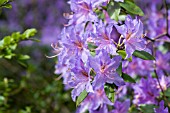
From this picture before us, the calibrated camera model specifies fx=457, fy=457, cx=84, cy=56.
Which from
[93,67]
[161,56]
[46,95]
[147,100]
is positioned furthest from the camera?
[46,95]

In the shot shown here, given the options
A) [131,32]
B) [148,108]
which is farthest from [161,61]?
[131,32]

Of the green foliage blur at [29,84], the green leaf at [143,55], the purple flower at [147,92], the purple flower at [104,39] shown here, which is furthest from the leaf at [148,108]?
the green foliage blur at [29,84]

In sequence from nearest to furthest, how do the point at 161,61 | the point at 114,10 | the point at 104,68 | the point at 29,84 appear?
1. the point at 104,68
2. the point at 114,10
3. the point at 161,61
4. the point at 29,84

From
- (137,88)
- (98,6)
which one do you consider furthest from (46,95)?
(98,6)

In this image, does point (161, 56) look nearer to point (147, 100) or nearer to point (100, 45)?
point (147, 100)

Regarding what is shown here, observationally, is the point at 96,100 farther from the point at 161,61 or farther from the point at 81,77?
the point at 161,61

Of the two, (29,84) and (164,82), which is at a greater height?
(164,82)
